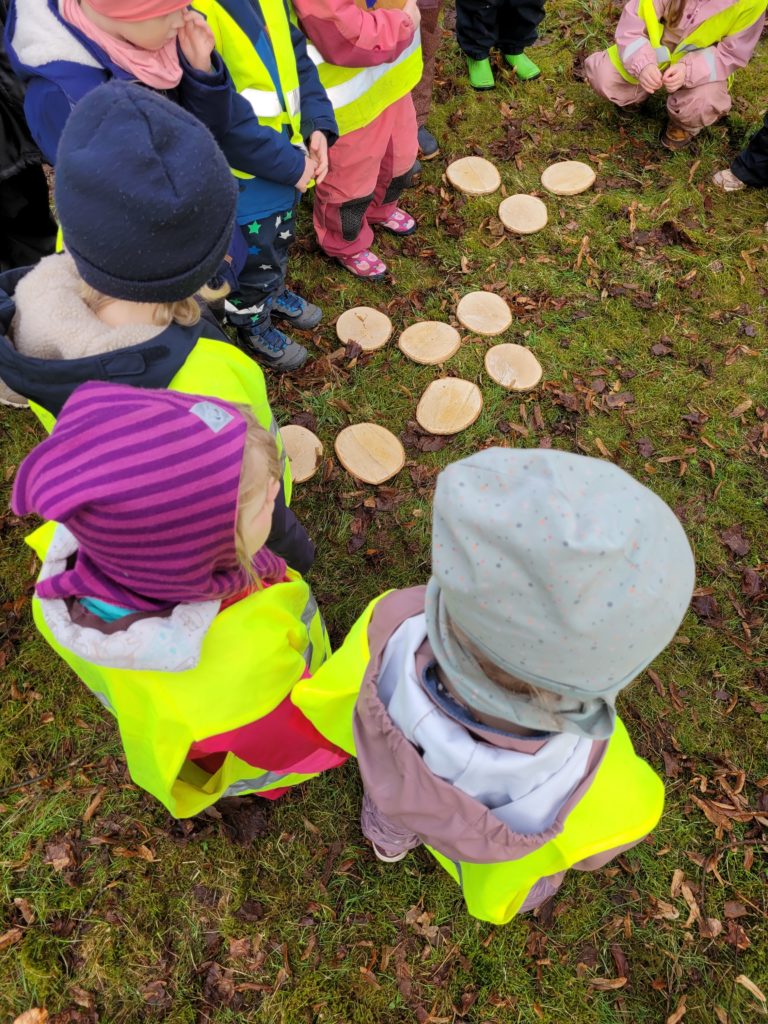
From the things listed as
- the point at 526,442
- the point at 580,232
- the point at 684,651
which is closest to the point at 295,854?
the point at 684,651

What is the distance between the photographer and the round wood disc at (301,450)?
11.9 feet

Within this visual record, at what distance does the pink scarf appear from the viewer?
2168 millimetres

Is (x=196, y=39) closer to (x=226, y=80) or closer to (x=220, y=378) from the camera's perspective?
(x=226, y=80)

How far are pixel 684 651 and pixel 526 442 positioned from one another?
1.37 m

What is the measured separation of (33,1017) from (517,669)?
8.55ft

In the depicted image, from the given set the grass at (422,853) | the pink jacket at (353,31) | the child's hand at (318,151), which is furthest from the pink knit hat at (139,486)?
the pink jacket at (353,31)

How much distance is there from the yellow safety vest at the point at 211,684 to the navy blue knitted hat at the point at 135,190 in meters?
0.82

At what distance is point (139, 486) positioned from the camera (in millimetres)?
1431

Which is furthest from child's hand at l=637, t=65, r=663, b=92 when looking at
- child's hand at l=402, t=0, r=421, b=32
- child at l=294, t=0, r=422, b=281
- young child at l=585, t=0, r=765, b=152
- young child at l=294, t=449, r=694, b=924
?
young child at l=294, t=449, r=694, b=924

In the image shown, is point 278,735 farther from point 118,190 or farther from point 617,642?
point 118,190

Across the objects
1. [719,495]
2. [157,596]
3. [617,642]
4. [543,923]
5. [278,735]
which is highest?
[617,642]

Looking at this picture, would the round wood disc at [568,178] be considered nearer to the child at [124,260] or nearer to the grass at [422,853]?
the grass at [422,853]

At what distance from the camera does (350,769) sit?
2998mm

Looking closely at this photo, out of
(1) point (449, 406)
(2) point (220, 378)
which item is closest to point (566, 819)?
(2) point (220, 378)
